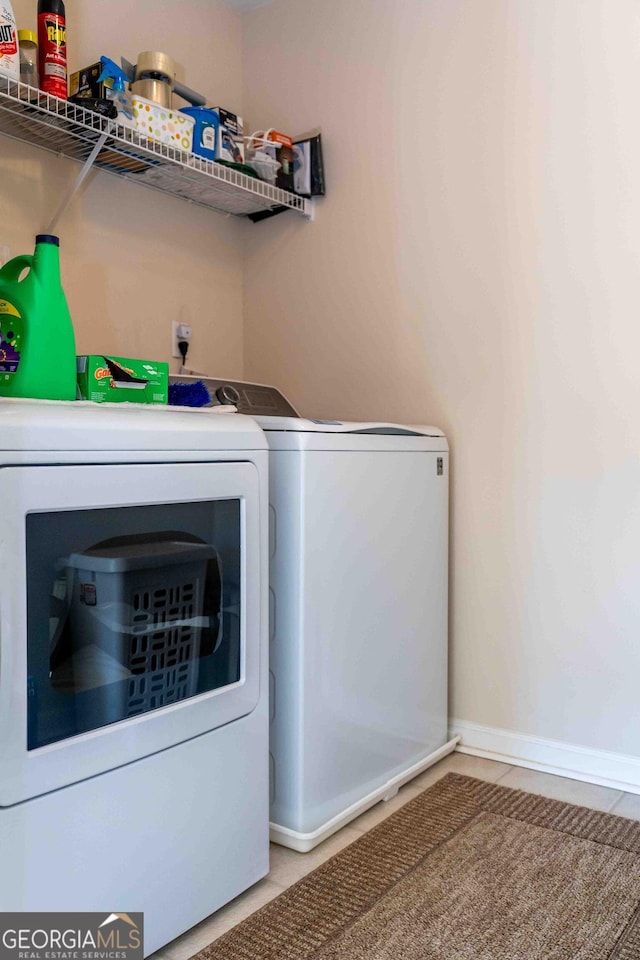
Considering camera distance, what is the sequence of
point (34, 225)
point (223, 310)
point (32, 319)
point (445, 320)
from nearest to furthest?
point (32, 319)
point (34, 225)
point (445, 320)
point (223, 310)

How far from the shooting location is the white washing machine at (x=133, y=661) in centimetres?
112

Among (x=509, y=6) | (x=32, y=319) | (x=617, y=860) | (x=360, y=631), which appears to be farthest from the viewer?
(x=509, y=6)

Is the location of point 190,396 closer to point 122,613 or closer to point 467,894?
point 122,613

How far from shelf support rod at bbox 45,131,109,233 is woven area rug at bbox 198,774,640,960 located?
1698 mm

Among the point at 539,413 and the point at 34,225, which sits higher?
the point at 34,225

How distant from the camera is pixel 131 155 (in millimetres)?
2020

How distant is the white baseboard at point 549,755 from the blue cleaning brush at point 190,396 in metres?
1.25

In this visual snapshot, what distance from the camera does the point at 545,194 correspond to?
209 cm

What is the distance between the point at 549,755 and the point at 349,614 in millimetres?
800

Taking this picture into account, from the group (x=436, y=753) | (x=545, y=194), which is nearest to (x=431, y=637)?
(x=436, y=753)

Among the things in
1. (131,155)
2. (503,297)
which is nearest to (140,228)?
(131,155)

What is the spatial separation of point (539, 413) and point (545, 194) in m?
0.60

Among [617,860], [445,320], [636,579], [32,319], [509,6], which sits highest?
[509,6]

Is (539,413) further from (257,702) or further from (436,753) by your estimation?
(257,702)
